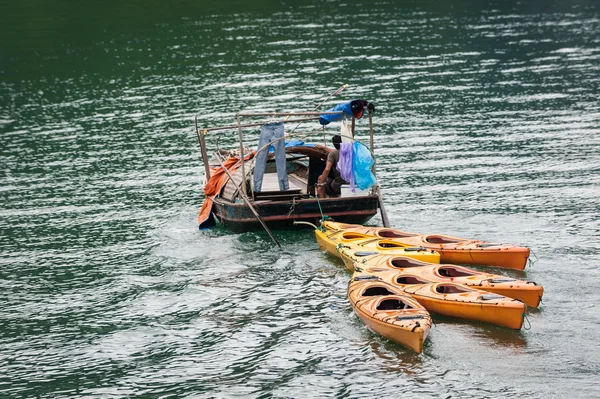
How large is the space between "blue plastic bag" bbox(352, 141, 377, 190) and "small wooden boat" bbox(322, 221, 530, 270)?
1494 mm

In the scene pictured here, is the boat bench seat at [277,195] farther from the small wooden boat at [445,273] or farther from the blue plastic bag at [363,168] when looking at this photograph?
the small wooden boat at [445,273]

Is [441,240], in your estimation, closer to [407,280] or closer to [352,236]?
[352,236]

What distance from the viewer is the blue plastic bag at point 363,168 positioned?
2459cm

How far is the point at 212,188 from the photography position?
88.1 ft

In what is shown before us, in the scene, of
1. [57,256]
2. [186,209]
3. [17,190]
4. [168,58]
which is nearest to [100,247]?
[57,256]

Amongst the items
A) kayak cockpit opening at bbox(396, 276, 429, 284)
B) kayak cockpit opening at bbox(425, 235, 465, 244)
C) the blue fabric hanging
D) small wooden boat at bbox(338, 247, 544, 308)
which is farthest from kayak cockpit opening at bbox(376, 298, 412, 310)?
the blue fabric hanging

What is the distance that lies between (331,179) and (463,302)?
330 inches

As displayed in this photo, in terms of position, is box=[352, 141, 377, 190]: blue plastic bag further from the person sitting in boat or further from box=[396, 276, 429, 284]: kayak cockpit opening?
box=[396, 276, 429, 284]: kayak cockpit opening

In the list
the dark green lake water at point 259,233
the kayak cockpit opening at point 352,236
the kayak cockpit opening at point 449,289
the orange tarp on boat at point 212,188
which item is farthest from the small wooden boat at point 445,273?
the orange tarp on boat at point 212,188

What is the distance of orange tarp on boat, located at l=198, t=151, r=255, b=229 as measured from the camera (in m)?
26.4

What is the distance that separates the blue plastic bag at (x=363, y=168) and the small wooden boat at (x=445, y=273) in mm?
2746

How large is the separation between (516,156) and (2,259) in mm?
19951

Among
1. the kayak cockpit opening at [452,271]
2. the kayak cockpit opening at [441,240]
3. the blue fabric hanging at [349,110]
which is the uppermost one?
the blue fabric hanging at [349,110]

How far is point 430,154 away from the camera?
112 feet
